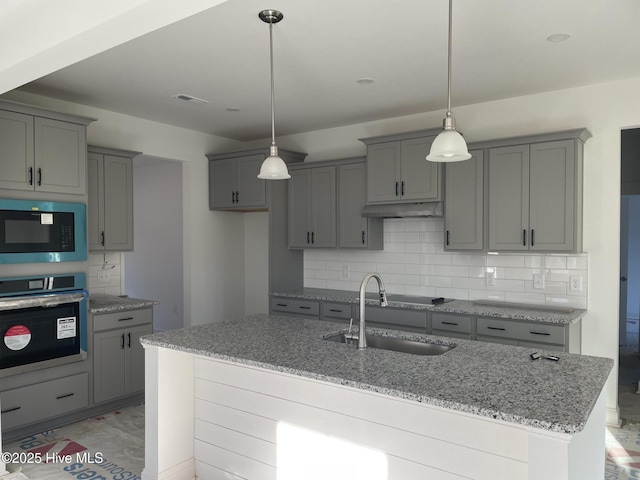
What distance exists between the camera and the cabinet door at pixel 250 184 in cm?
540

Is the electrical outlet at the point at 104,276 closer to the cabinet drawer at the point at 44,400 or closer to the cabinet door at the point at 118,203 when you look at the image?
the cabinet door at the point at 118,203

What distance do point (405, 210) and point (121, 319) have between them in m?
2.69

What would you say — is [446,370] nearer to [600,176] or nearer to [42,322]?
[600,176]

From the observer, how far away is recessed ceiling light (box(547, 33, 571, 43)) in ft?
9.75

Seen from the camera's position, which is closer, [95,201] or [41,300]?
[41,300]

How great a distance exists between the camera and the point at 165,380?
9.31ft

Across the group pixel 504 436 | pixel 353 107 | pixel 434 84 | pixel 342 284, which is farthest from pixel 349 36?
pixel 342 284

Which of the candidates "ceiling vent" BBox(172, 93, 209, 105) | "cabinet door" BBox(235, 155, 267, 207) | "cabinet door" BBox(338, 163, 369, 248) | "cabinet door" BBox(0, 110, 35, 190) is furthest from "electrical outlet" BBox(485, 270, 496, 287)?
"cabinet door" BBox(0, 110, 35, 190)

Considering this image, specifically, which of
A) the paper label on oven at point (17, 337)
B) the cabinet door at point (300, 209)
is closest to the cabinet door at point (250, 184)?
the cabinet door at point (300, 209)

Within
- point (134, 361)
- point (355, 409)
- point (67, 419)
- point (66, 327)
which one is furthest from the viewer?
point (134, 361)

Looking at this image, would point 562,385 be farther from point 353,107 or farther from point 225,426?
point 353,107

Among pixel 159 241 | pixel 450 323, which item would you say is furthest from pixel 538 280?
pixel 159 241

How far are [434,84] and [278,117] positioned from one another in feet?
5.67

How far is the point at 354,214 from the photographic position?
4957 millimetres
